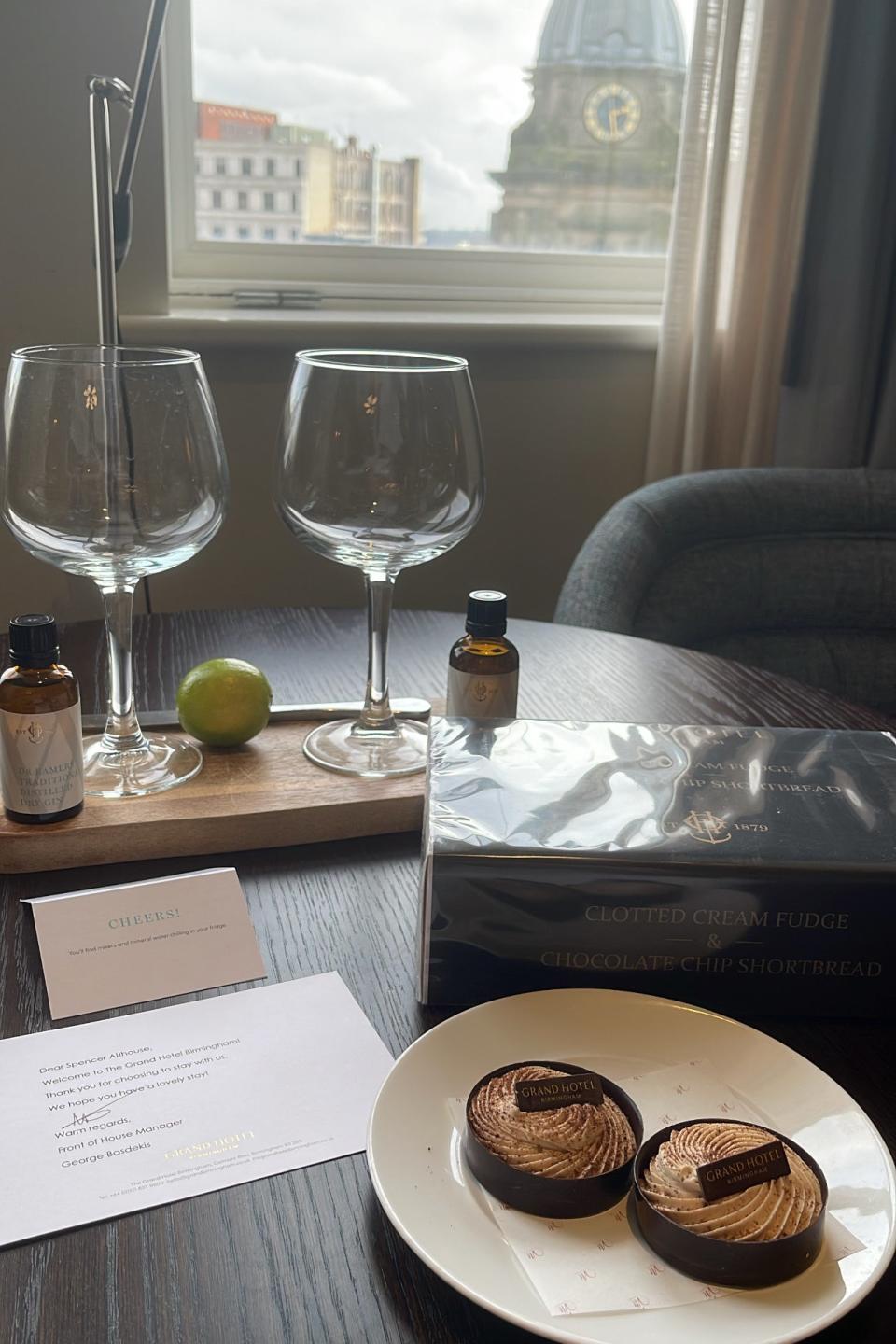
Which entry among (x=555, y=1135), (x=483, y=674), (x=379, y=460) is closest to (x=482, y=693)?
(x=483, y=674)

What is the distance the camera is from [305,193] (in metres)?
1.91

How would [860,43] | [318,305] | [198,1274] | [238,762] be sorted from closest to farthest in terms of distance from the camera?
[198,1274], [238,762], [860,43], [318,305]

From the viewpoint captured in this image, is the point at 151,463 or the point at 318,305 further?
the point at 318,305

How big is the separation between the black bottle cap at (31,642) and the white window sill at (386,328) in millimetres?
1051

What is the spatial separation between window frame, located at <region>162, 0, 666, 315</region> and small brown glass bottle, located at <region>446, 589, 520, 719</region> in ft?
3.67

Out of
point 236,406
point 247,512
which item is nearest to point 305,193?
point 236,406

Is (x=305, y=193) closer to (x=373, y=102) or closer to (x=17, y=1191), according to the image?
(x=373, y=102)

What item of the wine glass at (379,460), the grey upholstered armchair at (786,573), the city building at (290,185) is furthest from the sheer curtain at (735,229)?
the wine glass at (379,460)

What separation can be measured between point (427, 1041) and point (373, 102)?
5.81 feet

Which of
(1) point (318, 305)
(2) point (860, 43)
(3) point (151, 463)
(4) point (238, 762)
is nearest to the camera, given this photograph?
(3) point (151, 463)

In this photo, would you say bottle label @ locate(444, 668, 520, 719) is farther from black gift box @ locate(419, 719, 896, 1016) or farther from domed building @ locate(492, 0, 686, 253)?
domed building @ locate(492, 0, 686, 253)

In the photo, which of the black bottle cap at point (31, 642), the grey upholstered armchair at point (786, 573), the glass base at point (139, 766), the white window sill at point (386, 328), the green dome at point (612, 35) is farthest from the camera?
the green dome at point (612, 35)

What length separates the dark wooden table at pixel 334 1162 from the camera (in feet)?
1.40

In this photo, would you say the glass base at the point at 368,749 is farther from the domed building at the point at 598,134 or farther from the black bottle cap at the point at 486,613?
the domed building at the point at 598,134
